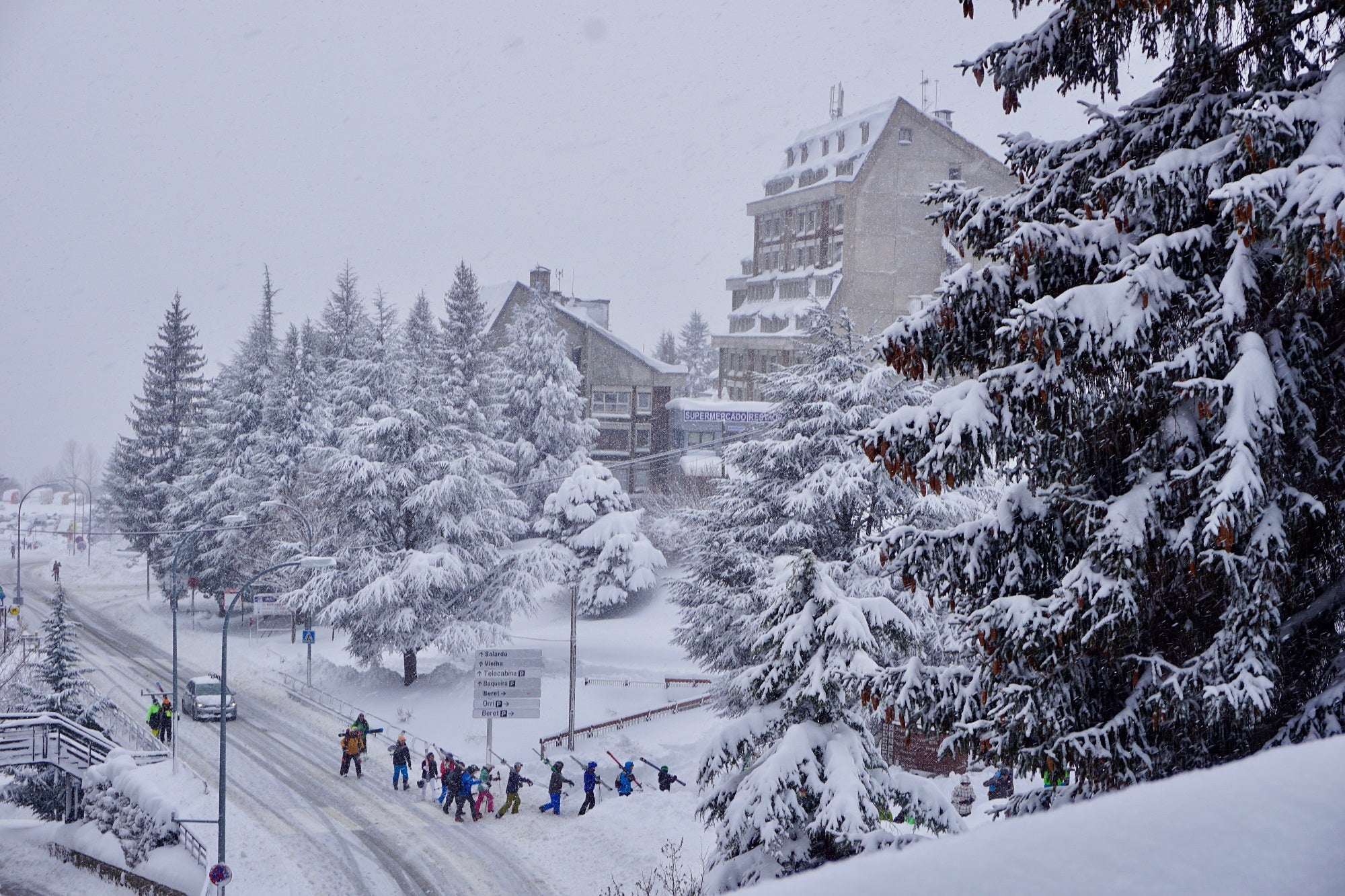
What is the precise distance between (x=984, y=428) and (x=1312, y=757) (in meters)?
5.13

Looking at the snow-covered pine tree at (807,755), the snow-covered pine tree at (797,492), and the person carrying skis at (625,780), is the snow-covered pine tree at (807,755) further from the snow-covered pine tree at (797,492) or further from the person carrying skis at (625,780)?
the person carrying skis at (625,780)

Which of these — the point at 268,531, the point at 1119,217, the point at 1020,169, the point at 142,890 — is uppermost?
the point at 1020,169

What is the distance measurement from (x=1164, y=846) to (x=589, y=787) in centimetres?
2482

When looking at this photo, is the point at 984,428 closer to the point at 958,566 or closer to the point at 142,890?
the point at 958,566

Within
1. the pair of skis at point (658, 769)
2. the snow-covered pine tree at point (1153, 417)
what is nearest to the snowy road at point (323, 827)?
the pair of skis at point (658, 769)

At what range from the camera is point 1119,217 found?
6.78 metres

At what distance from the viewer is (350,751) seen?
28.2 metres

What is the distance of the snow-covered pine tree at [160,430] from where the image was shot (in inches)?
2463

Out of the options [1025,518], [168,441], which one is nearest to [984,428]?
[1025,518]

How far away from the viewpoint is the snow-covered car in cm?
3516

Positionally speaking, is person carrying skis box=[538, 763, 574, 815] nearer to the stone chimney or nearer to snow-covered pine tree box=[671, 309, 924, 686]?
snow-covered pine tree box=[671, 309, 924, 686]

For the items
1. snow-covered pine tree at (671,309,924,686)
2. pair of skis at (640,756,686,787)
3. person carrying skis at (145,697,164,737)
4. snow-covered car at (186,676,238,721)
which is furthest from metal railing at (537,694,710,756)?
snow-covered car at (186,676,238,721)

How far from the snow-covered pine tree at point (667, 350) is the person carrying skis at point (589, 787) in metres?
109

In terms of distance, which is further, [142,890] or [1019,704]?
[142,890]
